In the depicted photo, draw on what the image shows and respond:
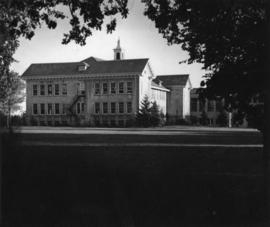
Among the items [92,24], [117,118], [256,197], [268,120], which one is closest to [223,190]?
[256,197]

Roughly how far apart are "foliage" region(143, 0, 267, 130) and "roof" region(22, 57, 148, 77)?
1848 inches

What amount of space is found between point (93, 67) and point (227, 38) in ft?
168

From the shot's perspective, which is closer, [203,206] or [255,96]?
[203,206]

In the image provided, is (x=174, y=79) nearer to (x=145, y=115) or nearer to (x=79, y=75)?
(x=79, y=75)

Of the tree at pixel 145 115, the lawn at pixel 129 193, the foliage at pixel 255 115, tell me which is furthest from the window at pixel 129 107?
the foliage at pixel 255 115

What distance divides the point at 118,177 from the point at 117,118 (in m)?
47.9

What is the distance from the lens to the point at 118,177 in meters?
11.0

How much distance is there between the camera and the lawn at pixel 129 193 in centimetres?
705

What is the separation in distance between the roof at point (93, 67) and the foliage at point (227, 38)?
4693 cm

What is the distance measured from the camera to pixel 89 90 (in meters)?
59.6

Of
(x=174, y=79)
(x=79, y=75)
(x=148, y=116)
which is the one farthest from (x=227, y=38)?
(x=174, y=79)

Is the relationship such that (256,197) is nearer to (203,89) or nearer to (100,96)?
(203,89)

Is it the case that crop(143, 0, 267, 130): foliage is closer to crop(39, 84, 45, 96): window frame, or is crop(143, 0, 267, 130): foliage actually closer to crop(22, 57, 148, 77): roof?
crop(22, 57, 148, 77): roof

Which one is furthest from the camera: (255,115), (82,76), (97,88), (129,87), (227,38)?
(97,88)
